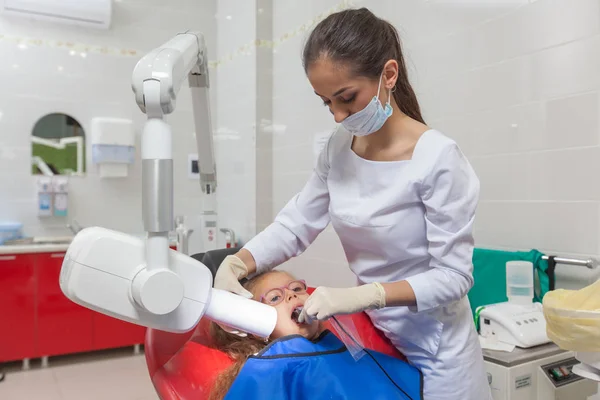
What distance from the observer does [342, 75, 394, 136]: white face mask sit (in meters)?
1.28

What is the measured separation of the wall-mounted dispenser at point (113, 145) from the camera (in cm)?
424

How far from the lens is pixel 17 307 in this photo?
3.66 meters

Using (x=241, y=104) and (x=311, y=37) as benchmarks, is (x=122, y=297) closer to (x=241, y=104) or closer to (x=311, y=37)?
(x=311, y=37)

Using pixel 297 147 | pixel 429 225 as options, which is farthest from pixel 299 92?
pixel 429 225

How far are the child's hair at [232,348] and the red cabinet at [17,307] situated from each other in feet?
9.15

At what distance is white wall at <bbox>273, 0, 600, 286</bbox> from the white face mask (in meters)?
1.16

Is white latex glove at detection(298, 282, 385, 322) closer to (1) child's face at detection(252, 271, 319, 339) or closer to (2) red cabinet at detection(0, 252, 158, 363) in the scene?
(1) child's face at detection(252, 271, 319, 339)

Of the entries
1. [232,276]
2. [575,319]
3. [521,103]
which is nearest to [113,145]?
[521,103]

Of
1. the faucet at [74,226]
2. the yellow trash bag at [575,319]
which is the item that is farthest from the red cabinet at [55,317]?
the yellow trash bag at [575,319]

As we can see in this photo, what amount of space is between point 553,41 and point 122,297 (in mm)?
1980

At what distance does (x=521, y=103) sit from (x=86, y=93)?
3.39 m

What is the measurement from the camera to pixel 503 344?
192 cm

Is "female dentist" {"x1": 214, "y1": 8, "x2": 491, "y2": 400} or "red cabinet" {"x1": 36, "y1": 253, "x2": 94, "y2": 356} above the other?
"female dentist" {"x1": 214, "y1": 8, "x2": 491, "y2": 400}

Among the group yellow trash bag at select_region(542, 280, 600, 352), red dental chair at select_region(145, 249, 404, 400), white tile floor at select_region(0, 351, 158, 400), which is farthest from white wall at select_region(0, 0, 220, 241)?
yellow trash bag at select_region(542, 280, 600, 352)
